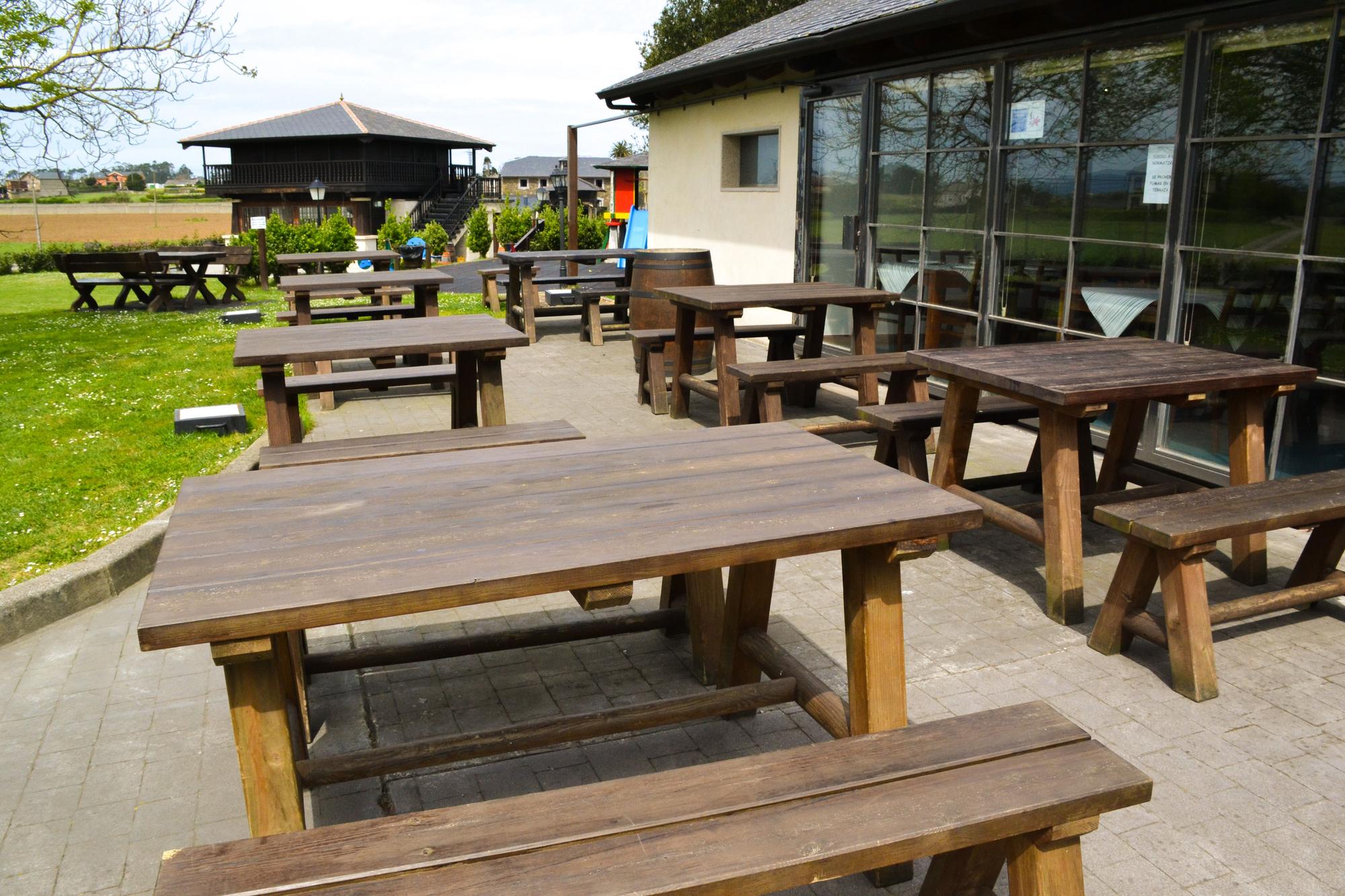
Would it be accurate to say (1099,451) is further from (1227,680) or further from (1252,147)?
(1227,680)

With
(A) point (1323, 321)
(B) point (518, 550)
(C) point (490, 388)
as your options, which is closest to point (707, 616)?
(B) point (518, 550)

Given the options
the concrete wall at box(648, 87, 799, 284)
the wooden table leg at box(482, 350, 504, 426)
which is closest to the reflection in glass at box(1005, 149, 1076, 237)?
the concrete wall at box(648, 87, 799, 284)

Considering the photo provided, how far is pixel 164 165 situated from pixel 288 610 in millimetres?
145659

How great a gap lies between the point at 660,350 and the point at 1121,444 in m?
3.59

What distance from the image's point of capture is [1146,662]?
3762 mm

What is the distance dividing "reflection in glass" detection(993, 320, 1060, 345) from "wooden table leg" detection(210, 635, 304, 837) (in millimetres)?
5835

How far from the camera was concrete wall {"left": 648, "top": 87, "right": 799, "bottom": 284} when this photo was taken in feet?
34.3

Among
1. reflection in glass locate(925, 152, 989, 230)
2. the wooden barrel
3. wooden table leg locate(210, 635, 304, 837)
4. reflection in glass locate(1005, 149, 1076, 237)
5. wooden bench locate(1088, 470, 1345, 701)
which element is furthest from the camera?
the wooden barrel

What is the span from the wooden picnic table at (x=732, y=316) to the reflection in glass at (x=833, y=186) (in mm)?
1995

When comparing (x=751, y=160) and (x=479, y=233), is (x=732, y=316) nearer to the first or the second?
(x=751, y=160)

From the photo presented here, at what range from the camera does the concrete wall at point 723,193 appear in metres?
10.4

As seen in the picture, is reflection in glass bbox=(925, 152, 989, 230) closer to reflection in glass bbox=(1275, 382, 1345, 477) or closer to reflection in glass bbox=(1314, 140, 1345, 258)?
reflection in glass bbox=(1314, 140, 1345, 258)

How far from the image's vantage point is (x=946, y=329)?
316 inches

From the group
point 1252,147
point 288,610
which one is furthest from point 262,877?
point 1252,147
